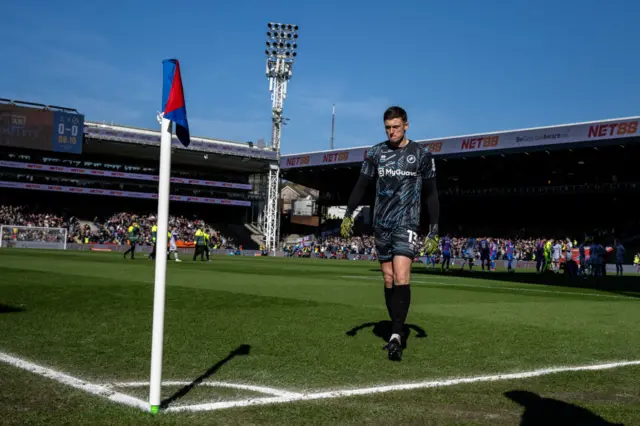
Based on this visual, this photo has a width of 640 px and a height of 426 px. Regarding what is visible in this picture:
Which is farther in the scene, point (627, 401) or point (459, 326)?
point (459, 326)

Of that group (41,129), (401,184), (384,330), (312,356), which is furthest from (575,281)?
Answer: (41,129)

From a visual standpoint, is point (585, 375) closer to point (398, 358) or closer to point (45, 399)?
point (398, 358)

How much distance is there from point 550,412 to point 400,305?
2396 mm

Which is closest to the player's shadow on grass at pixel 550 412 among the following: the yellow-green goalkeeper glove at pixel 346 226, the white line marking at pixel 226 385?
the white line marking at pixel 226 385

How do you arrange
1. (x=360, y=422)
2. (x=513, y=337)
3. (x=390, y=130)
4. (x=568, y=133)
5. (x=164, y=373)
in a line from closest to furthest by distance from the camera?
1. (x=360, y=422)
2. (x=164, y=373)
3. (x=390, y=130)
4. (x=513, y=337)
5. (x=568, y=133)

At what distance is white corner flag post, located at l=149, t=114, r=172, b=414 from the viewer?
146 inches

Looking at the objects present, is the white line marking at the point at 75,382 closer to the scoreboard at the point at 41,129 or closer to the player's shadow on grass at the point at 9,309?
the player's shadow on grass at the point at 9,309

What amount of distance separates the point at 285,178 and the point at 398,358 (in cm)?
7229

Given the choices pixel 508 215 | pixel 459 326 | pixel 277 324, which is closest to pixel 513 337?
pixel 459 326

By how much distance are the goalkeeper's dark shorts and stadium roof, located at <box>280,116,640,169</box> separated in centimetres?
3898

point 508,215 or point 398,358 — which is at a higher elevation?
point 508,215

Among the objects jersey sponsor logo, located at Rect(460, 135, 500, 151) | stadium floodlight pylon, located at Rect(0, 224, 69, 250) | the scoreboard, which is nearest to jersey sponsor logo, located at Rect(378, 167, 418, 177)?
stadium floodlight pylon, located at Rect(0, 224, 69, 250)

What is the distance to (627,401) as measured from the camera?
437 centimetres

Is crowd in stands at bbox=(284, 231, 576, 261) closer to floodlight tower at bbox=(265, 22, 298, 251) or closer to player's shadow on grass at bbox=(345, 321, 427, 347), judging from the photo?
floodlight tower at bbox=(265, 22, 298, 251)
